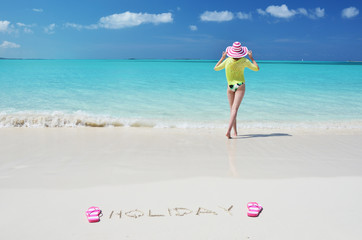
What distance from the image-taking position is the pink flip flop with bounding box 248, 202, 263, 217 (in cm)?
303

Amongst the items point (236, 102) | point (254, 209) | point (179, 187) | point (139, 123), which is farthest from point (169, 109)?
point (254, 209)

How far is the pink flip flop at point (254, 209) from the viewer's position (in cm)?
303

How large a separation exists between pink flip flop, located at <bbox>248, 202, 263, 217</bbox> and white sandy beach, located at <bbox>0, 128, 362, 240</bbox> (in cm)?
6

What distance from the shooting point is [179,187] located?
12.3 feet

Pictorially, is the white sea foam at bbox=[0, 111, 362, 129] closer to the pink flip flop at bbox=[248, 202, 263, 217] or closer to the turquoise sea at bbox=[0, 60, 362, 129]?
the turquoise sea at bbox=[0, 60, 362, 129]

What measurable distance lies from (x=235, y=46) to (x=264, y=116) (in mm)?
3782

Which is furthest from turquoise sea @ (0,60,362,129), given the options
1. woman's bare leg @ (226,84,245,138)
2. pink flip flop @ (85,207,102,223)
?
pink flip flop @ (85,207,102,223)

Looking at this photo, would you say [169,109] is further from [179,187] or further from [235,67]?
[179,187]

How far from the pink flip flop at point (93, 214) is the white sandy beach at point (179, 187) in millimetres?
62

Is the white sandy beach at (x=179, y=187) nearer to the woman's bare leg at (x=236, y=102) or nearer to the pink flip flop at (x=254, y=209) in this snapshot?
the pink flip flop at (x=254, y=209)

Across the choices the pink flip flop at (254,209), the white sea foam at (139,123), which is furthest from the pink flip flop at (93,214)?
the white sea foam at (139,123)

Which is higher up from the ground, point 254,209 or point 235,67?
point 235,67

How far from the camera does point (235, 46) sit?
5988 millimetres

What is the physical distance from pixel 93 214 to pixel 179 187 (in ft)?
3.65
